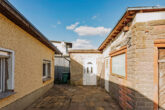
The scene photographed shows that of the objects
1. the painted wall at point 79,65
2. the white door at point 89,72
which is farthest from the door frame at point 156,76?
the white door at point 89,72

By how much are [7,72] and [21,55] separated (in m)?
0.74

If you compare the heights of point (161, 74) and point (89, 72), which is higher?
point (161, 74)

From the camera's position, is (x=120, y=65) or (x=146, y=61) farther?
(x=120, y=65)

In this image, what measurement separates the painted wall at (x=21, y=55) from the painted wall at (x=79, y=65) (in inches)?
129

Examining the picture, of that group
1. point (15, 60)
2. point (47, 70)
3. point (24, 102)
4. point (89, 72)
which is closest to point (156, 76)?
point (15, 60)

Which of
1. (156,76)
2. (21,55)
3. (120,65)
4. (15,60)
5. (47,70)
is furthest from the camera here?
(47,70)

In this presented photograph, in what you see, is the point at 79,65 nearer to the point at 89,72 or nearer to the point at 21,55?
the point at 89,72

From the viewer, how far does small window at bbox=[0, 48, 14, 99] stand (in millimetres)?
2512

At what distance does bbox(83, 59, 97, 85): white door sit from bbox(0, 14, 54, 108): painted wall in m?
3.97

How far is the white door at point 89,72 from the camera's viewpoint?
23.4 ft

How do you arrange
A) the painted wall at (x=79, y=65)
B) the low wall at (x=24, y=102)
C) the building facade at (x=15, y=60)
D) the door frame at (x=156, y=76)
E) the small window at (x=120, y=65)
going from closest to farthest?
the building facade at (x=15, y=60)
the door frame at (x=156, y=76)
the low wall at (x=24, y=102)
the small window at (x=120, y=65)
the painted wall at (x=79, y=65)

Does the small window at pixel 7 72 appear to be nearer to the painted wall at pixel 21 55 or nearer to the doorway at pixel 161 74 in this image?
the painted wall at pixel 21 55

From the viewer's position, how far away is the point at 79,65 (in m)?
7.15

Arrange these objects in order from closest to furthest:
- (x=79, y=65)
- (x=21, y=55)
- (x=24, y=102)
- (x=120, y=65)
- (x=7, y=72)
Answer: (x=7, y=72) → (x=21, y=55) → (x=24, y=102) → (x=120, y=65) → (x=79, y=65)
